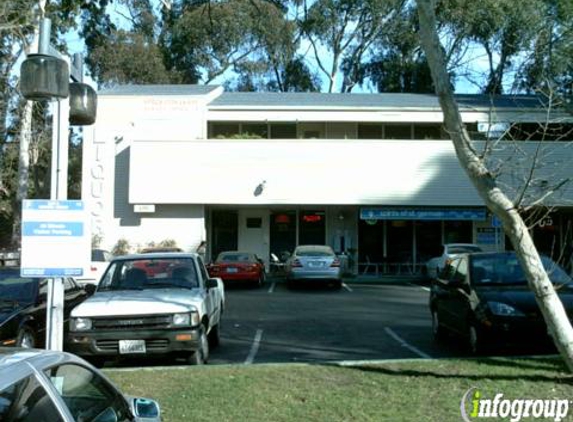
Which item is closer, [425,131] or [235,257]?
[235,257]

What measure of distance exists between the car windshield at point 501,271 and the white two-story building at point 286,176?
18804mm

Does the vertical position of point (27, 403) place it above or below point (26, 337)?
above

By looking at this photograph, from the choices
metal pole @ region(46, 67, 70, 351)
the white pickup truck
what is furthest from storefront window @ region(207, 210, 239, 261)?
metal pole @ region(46, 67, 70, 351)

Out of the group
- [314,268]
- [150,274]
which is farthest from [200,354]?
[314,268]

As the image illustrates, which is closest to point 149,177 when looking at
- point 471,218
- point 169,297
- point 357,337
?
point 471,218

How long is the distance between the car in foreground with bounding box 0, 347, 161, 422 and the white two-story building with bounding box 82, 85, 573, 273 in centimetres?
2626

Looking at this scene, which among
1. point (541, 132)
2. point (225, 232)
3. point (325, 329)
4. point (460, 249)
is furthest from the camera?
point (225, 232)

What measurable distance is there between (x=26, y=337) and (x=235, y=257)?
15.3 metres

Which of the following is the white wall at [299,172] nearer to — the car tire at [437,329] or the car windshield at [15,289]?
the car tire at [437,329]

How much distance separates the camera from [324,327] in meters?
14.3

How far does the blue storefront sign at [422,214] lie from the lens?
30.5 m

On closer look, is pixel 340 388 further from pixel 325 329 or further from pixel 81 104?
pixel 325 329

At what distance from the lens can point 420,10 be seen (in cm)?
762

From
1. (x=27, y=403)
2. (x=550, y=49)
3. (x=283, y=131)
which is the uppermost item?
(x=283, y=131)
